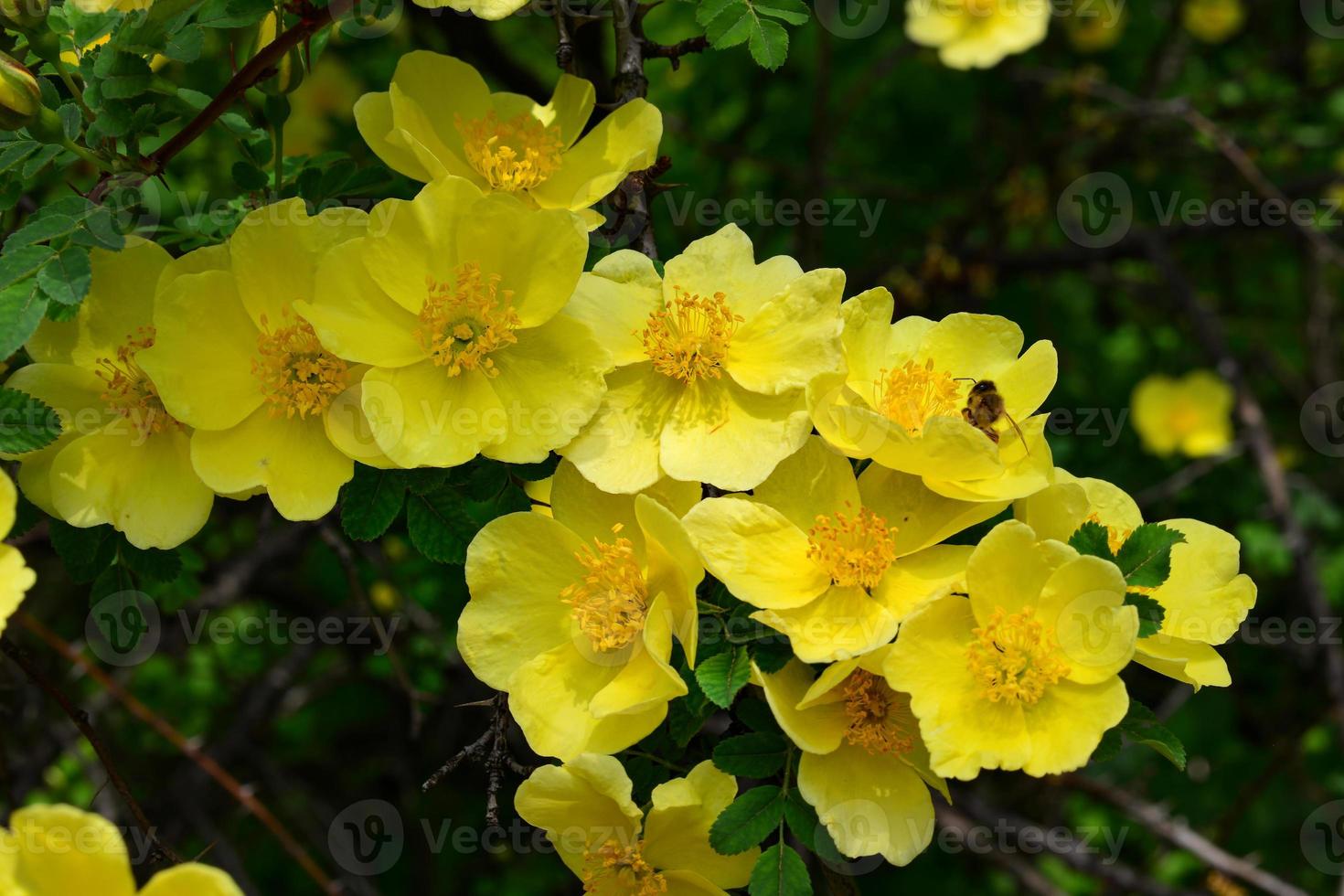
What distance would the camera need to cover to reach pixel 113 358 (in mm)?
1805

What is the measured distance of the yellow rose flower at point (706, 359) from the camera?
1737 mm

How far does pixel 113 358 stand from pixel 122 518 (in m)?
0.26

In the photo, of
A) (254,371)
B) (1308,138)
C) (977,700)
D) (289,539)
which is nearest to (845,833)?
(977,700)

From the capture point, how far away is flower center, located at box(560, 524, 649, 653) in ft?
5.55

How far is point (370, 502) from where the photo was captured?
5.90ft

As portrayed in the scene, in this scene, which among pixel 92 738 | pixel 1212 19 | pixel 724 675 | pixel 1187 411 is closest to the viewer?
pixel 724 675

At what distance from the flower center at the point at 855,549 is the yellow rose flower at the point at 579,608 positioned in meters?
0.20

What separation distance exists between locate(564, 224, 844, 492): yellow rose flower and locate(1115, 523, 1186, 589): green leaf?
47 centimetres

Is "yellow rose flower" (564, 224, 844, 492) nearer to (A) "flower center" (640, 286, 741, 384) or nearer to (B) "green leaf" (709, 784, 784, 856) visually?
(A) "flower center" (640, 286, 741, 384)

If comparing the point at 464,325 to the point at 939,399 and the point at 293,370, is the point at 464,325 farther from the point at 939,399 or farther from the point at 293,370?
the point at 939,399

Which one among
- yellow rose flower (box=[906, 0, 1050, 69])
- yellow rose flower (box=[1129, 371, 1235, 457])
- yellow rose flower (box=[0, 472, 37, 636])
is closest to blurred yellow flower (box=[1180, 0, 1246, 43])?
yellow rose flower (box=[1129, 371, 1235, 457])

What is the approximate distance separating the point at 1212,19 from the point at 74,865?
5638 millimetres

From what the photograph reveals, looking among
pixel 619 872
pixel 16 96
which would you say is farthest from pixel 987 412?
pixel 16 96

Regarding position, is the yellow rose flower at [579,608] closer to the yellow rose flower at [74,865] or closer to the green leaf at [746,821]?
the green leaf at [746,821]
